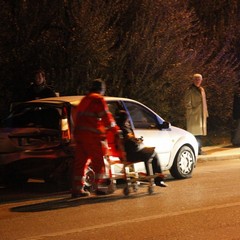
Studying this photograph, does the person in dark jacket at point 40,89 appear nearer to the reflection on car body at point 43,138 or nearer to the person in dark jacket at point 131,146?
the reflection on car body at point 43,138

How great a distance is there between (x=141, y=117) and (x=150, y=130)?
10.7 inches

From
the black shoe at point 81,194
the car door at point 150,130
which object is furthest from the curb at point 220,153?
the black shoe at point 81,194

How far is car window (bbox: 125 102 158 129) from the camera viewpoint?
10852 mm

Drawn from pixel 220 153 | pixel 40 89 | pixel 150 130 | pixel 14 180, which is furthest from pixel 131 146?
pixel 220 153

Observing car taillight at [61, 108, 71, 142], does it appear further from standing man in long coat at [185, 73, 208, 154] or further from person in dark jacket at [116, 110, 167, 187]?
standing man in long coat at [185, 73, 208, 154]

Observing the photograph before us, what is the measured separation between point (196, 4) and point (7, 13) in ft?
27.2

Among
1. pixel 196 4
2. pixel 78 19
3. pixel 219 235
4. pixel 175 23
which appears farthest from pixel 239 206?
pixel 196 4

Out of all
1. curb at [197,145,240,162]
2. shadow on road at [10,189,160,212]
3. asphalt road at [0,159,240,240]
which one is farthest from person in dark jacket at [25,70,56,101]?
curb at [197,145,240,162]

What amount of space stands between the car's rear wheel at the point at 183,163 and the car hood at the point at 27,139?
8.36 ft

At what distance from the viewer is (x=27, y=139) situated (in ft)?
33.0

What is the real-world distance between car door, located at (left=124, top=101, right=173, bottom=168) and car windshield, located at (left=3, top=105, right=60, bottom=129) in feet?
4.19

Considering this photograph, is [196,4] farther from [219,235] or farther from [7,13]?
[219,235]

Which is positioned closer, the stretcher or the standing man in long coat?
the stretcher

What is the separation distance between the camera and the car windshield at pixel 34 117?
10.1m
